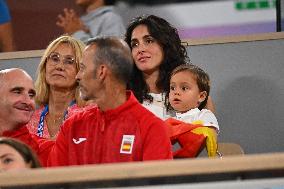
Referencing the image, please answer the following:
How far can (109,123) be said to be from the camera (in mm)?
2482

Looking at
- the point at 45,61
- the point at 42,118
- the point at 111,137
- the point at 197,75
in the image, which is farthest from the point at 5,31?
the point at 111,137

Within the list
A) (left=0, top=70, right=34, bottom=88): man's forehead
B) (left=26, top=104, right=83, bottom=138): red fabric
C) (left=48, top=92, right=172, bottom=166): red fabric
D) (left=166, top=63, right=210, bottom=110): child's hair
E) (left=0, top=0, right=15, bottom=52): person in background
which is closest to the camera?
(left=48, top=92, right=172, bottom=166): red fabric

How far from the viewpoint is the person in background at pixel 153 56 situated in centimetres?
321

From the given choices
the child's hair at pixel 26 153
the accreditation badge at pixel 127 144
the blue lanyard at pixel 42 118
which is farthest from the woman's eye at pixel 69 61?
the child's hair at pixel 26 153

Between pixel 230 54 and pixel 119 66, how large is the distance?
4.00ft

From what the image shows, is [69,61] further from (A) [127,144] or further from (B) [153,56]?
(A) [127,144]

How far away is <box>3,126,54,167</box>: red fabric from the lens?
8.81 ft

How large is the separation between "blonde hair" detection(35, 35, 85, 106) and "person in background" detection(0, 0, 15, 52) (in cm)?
62

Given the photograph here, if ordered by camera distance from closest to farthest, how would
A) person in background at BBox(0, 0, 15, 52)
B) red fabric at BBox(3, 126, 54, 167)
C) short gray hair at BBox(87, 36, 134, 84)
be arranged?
1. short gray hair at BBox(87, 36, 134, 84)
2. red fabric at BBox(3, 126, 54, 167)
3. person in background at BBox(0, 0, 15, 52)

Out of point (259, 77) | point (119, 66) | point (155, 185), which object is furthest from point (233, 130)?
point (155, 185)

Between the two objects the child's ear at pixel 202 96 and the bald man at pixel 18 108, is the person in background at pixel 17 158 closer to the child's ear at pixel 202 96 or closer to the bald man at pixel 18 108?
the bald man at pixel 18 108

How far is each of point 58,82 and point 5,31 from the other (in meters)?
0.76

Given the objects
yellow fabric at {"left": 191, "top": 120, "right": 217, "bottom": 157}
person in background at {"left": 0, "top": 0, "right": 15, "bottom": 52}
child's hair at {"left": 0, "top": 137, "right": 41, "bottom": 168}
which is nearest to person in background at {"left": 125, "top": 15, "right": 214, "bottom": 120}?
yellow fabric at {"left": 191, "top": 120, "right": 217, "bottom": 157}

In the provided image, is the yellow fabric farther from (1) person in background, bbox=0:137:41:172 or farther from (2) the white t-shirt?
(1) person in background, bbox=0:137:41:172
